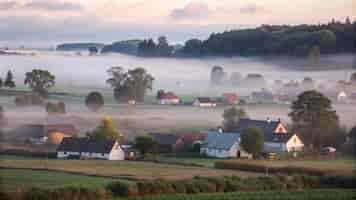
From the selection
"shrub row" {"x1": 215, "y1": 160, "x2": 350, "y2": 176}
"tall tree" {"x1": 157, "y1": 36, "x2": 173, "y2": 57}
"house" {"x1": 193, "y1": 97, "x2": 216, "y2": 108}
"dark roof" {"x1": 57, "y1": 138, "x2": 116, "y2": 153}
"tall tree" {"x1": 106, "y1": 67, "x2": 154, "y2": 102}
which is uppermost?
"tall tree" {"x1": 157, "y1": 36, "x2": 173, "y2": 57}

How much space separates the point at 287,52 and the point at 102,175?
3.27 m

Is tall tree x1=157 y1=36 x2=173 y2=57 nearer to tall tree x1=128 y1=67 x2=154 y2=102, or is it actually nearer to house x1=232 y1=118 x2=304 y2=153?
tall tree x1=128 y1=67 x2=154 y2=102

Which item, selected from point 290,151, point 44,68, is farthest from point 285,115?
point 44,68

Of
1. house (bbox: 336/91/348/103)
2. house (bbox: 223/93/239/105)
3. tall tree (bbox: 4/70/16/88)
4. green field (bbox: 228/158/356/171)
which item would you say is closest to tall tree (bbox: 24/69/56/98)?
tall tree (bbox: 4/70/16/88)

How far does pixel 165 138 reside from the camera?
12375 millimetres

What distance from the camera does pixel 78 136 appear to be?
39.6ft

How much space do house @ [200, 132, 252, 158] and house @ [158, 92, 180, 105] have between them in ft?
2.20

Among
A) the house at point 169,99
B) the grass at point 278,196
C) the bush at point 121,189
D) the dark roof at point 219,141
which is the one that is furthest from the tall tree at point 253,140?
the bush at point 121,189

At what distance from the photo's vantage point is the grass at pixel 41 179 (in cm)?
1102

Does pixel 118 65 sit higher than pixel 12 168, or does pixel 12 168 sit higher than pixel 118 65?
pixel 118 65

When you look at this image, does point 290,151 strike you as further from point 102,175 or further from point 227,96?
point 102,175

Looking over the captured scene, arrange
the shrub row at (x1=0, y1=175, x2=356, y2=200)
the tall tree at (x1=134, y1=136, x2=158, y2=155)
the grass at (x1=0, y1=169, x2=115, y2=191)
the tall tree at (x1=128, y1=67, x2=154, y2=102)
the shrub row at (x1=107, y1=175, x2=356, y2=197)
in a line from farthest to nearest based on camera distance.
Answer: the tall tree at (x1=134, y1=136, x2=158, y2=155) < the tall tree at (x1=128, y1=67, x2=154, y2=102) < the shrub row at (x1=107, y1=175, x2=356, y2=197) < the grass at (x1=0, y1=169, x2=115, y2=191) < the shrub row at (x1=0, y1=175, x2=356, y2=200)

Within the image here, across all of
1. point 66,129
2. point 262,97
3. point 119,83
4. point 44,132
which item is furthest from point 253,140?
point 44,132

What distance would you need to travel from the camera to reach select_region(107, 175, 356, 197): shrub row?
37.5 ft
